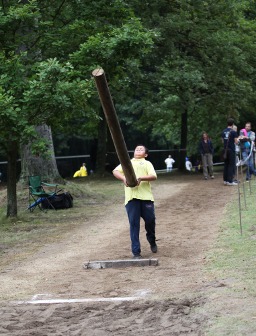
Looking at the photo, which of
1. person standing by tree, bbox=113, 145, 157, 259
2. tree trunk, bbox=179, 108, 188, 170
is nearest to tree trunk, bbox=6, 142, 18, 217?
person standing by tree, bbox=113, 145, 157, 259

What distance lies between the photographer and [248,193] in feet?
71.1

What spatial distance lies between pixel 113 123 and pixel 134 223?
228 cm

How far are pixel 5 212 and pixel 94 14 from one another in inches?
214

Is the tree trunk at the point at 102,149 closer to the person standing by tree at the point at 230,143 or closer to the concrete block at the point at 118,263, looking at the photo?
the person standing by tree at the point at 230,143

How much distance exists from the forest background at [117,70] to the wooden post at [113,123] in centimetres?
520

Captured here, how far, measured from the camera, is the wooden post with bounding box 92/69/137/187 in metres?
9.79

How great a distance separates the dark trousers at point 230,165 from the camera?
24.3 m

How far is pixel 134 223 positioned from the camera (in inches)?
479

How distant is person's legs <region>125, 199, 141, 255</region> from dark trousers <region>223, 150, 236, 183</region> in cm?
1235

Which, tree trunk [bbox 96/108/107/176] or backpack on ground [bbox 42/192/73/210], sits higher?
tree trunk [bbox 96/108/107/176]

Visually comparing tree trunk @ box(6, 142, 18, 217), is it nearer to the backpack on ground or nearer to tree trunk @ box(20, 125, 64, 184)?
the backpack on ground

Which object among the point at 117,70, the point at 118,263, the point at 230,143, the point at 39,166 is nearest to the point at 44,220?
the point at 117,70

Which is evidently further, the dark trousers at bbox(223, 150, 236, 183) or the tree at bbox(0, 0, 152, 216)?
the dark trousers at bbox(223, 150, 236, 183)

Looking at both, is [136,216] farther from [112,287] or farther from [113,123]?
[113,123]
